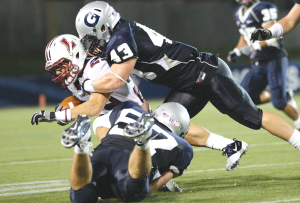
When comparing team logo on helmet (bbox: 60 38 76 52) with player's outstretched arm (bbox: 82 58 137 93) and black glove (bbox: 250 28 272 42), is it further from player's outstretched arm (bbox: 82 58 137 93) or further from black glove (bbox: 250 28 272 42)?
black glove (bbox: 250 28 272 42)

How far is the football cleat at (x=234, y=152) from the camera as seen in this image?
3.73 m

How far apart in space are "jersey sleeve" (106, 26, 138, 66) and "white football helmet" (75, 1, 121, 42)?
6.7 inches

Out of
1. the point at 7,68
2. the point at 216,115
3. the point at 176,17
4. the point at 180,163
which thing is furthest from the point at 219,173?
the point at 176,17

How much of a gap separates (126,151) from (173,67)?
3.19 feet

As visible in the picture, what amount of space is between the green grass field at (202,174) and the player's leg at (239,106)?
38 centimetres

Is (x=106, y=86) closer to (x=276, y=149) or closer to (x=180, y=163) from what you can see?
(x=180, y=163)

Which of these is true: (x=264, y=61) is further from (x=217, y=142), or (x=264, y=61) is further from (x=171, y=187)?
(x=171, y=187)

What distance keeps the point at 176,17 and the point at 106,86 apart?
700 inches

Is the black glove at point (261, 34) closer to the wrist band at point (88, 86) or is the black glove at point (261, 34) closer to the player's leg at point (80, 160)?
the wrist band at point (88, 86)

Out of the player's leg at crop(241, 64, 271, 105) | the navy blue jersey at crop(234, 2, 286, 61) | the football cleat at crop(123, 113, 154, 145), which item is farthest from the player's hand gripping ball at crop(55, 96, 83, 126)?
the navy blue jersey at crop(234, 2, 286, 61)

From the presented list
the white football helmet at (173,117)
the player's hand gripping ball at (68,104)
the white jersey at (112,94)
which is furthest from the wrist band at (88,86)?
Result: the white football helmet at (173,117)

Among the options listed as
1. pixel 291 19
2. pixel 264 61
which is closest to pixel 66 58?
pixel 291 19

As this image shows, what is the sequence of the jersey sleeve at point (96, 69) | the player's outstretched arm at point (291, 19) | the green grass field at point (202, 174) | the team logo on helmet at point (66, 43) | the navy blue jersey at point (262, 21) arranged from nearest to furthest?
the green grass field at point (202, 174) < the jersey sleeve at point (96, 69) < the team logo on helmet at point (66, 43) < the player's outstretched arm at point (291, 19) < the navy blue jersey at point (262, 21)

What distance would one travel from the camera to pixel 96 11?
3676 mm
